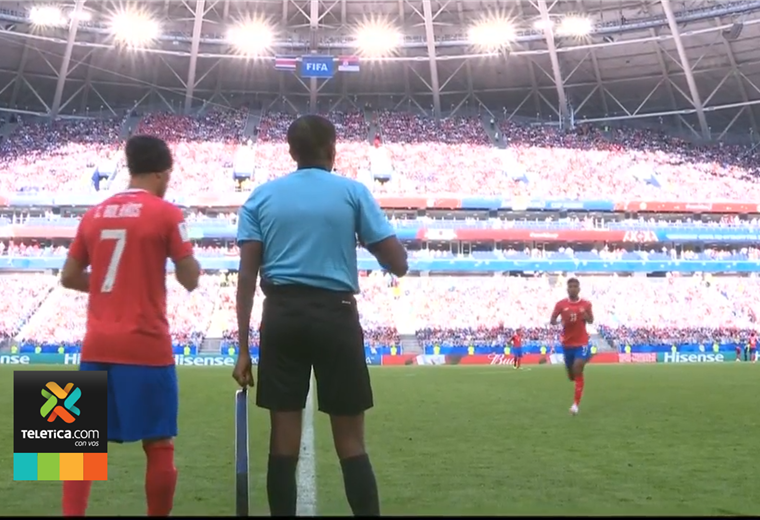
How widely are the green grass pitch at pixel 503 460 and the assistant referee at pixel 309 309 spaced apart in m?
0.75

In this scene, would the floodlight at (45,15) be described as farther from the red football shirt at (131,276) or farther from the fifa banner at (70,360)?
the red football shirt at (131,276)

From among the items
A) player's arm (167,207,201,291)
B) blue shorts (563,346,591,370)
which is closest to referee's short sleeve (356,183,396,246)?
player's arm (167,207,201,291)

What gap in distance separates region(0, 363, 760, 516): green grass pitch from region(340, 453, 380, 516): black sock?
1.50ft

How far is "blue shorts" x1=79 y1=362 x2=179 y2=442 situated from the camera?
147 inches

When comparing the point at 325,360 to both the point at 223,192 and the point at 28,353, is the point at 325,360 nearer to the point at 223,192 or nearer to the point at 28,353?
the point at 28,353

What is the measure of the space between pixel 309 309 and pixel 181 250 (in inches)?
26.8

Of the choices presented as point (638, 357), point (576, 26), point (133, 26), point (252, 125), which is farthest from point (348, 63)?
point (638, 357)

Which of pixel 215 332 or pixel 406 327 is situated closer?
pixel 215 332

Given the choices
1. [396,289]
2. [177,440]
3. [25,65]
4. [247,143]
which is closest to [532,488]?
[177,440]

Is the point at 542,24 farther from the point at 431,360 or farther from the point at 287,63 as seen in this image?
the point at 431,360

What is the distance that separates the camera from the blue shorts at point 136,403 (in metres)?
3.75

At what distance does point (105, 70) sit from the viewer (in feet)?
167

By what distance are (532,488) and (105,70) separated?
165 feet

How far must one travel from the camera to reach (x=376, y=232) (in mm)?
4027
